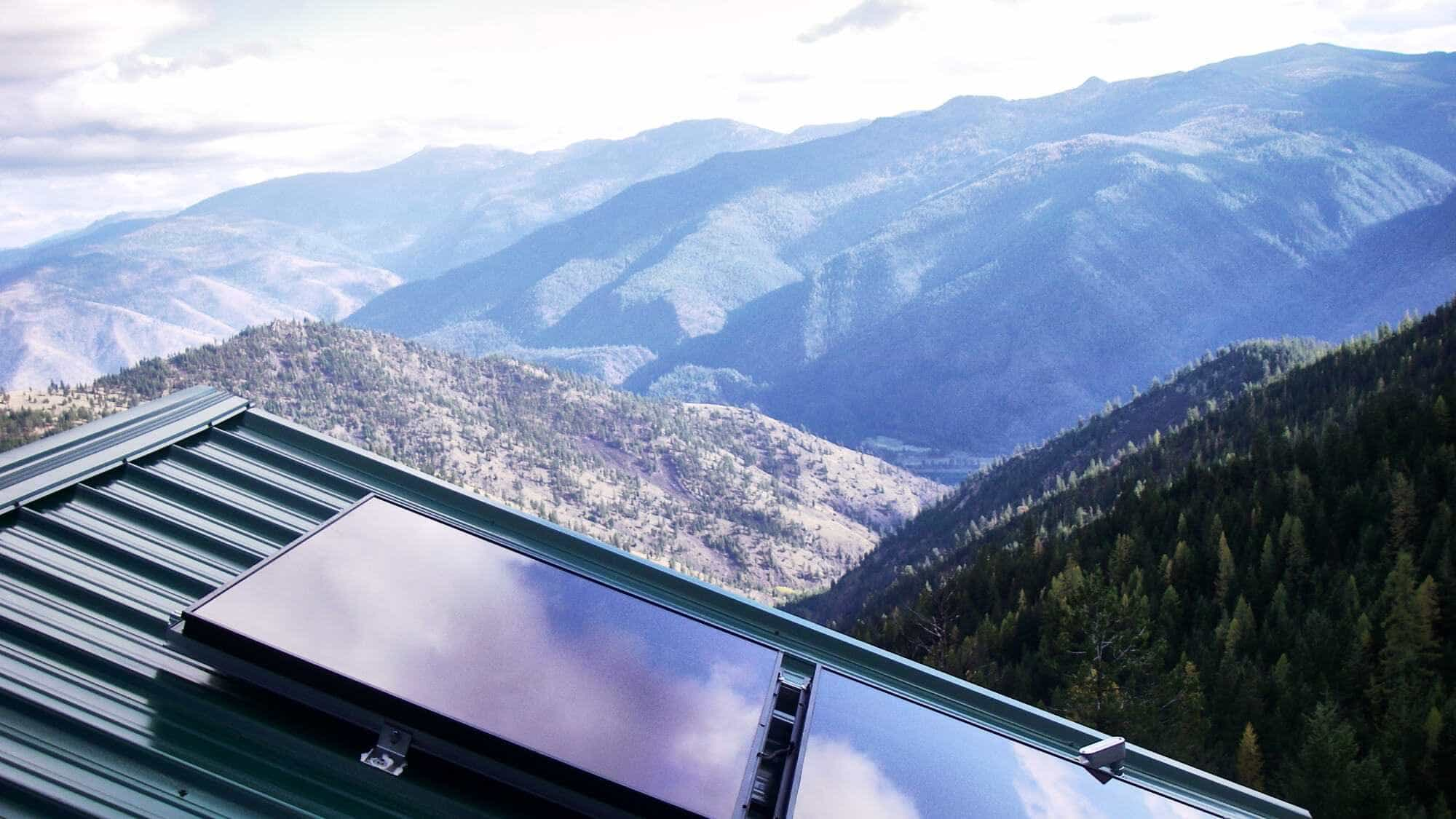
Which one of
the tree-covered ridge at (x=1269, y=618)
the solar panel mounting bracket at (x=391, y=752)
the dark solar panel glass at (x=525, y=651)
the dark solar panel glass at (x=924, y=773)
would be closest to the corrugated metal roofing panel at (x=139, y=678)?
the solar panel mounting bracket at (x=391, y=752)

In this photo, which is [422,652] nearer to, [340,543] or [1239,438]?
Result: [340,543]

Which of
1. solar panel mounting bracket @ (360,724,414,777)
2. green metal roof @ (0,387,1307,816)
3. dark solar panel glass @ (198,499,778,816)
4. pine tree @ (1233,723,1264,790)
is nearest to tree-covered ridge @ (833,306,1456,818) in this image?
pine tree @ (1233,723,1264,790)

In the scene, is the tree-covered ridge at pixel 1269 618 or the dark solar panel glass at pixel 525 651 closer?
the dark solar panel glass at pixel 525 651

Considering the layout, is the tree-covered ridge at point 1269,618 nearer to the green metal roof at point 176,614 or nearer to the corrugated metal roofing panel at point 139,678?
the green metal roof at point 176,614

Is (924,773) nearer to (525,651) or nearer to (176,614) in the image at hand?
(525,651)

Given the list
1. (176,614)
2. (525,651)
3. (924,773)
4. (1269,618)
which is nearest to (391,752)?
(525,651)

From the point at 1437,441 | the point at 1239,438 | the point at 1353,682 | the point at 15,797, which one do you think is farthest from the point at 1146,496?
the point at 15,797

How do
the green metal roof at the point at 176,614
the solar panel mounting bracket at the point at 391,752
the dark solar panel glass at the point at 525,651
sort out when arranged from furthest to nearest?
the solar panel mounting bracket at the point at 391,752
the dark solar panel glass at the point at 525,651
the green metal roof at the point at 176,614
